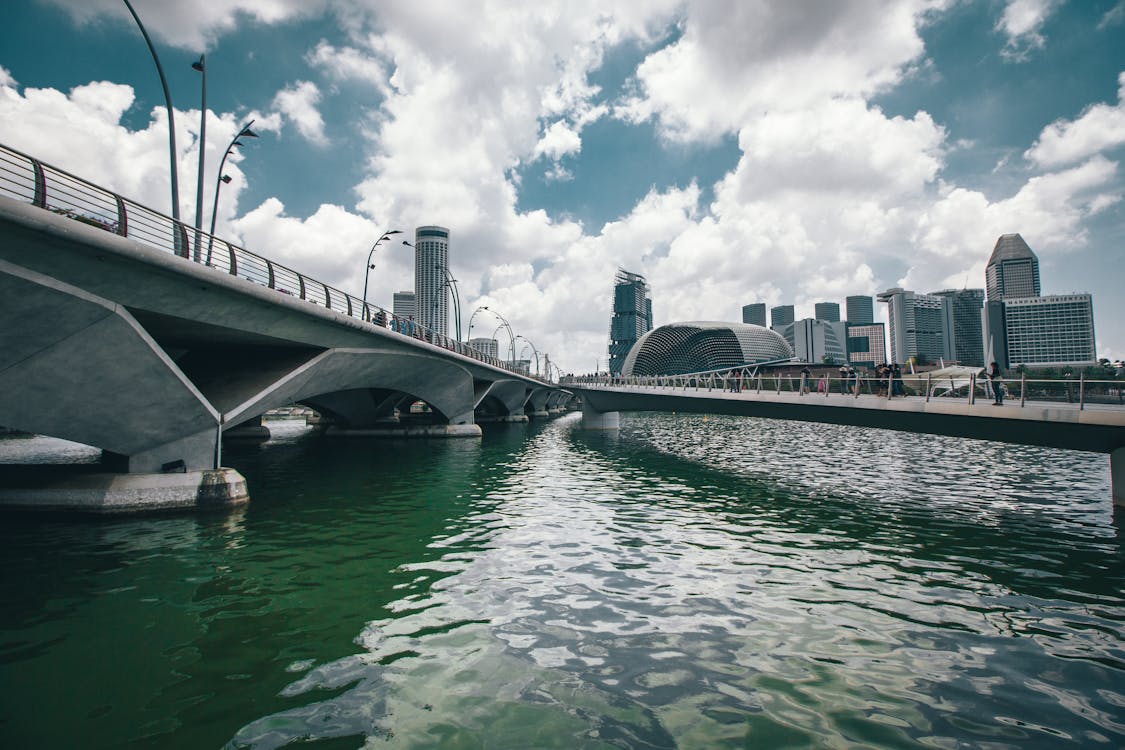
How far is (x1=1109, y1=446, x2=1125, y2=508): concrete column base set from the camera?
59.1 ft

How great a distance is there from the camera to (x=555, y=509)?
18406 millimetres

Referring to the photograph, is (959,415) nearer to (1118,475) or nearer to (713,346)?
(1118,475)

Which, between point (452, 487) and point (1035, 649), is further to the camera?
point (452, 487)

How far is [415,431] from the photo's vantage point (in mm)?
51531

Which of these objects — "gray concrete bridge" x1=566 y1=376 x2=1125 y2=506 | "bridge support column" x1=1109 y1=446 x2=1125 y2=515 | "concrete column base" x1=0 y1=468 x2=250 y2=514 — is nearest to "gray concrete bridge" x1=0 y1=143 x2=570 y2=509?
"concrete column base" x1=0 y1=468 x2=250 y2=514

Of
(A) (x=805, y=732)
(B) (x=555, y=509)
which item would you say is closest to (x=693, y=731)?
(A) (x=805, y=732)

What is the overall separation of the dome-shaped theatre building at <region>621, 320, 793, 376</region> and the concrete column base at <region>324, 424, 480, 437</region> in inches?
4953

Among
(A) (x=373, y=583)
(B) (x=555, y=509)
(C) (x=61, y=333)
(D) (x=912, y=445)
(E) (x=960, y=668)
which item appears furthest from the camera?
(D) (x=912, y=445)

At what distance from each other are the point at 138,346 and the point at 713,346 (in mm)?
177362

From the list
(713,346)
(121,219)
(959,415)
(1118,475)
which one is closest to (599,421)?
(959,415)

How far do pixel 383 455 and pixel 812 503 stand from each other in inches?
1077

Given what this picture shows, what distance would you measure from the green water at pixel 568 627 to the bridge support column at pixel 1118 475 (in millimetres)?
936

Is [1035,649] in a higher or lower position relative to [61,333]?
lower

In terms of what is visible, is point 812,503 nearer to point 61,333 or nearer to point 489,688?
point 489,688
